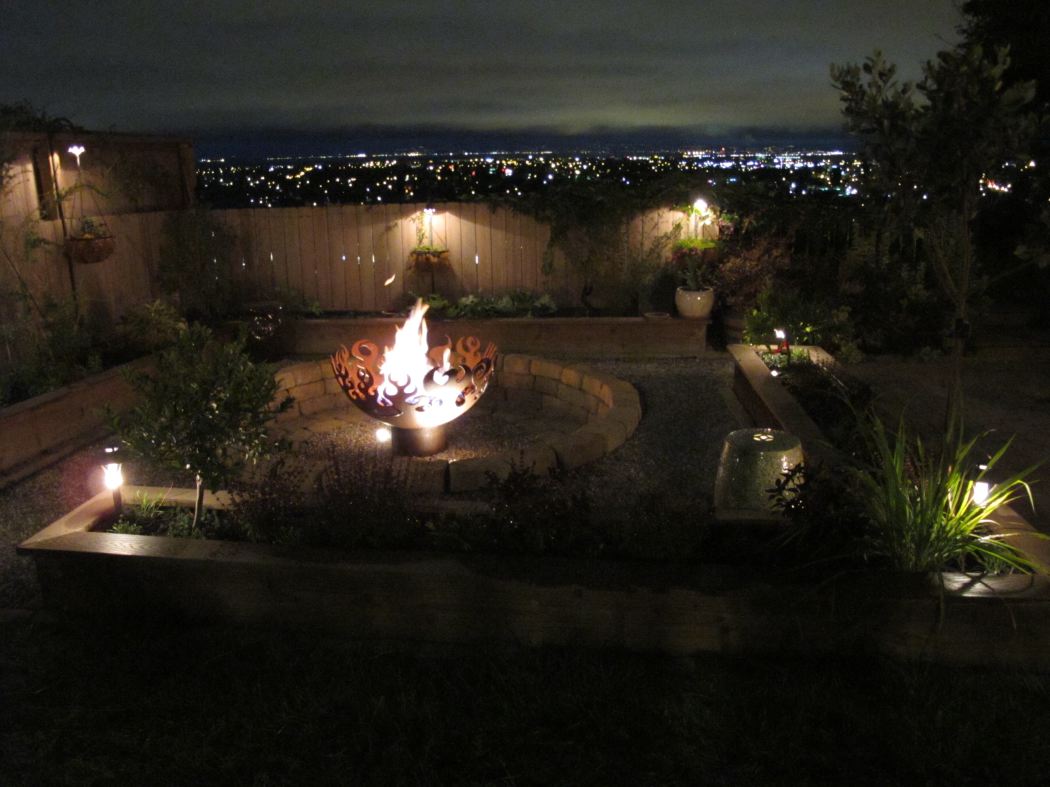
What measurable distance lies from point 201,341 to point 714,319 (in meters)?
6.98

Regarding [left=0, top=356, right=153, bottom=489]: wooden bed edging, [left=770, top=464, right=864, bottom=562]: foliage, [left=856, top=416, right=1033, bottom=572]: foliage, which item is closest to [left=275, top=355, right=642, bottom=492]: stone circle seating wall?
[left=0, top=356, right=153, bottom=489]: wooden bed edging

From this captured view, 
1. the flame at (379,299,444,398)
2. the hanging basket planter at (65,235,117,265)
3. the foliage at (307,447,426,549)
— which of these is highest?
the hanging basket planter at (65,235,117,265)

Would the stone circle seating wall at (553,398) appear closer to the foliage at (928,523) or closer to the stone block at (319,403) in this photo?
the stone block at (319,403)

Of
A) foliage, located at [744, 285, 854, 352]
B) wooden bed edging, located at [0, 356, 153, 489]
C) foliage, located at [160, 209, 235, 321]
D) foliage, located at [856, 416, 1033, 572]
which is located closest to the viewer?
foliage, located at [856, 416, 1033, 572]

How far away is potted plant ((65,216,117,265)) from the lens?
8.31 meters

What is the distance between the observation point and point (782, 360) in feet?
24.9

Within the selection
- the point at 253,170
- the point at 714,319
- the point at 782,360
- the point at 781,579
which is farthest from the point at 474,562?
the point at 253,170

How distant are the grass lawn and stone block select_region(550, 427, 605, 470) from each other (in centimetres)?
249

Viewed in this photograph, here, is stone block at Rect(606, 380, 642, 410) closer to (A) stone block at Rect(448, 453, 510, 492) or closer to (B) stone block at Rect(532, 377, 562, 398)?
(B) stone block at Rect(532, 377, 562, 398)

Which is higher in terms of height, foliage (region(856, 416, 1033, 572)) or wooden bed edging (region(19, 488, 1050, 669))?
foliage (region(856, 416, 1033, 572))

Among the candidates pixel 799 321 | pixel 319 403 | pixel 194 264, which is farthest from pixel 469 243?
pixel 799 321

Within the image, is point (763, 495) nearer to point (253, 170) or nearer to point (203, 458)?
point (203, 458)

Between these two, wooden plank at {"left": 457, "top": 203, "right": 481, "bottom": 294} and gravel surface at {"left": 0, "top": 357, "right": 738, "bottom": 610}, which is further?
wooden plank at {"left": 457, "top": 203, "right": 481, "bottom": 294}

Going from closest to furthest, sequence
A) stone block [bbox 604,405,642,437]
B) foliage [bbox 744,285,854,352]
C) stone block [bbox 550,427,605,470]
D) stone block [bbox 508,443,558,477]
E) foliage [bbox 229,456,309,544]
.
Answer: foliage [bbox 229,456,309,544] < stone block [bbox 508,443,558,477] < stone block [bbox 550,427,605,470] < stone block [bbox 604,405,642,437] < foliage [bbox 744,285,854,352]
